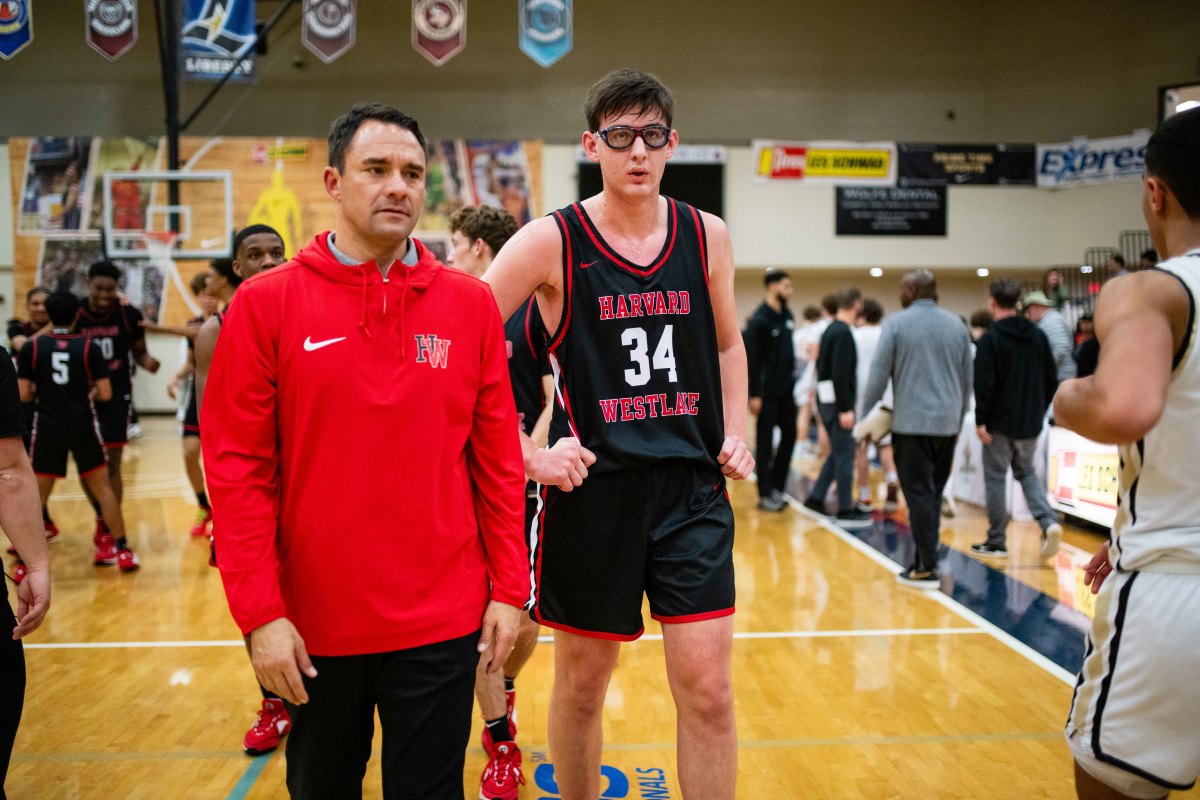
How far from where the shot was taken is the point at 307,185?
17.5 metres

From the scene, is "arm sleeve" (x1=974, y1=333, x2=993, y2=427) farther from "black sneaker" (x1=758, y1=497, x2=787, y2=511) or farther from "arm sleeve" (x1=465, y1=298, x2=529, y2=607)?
"arm sleeve" (x1=465, y1=298, x2=529, y2=607)

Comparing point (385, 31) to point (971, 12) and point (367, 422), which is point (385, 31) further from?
point (367, 422)

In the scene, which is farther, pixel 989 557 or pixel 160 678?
pixel 989 557

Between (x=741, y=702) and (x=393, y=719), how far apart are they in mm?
2741

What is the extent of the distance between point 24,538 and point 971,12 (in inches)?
834

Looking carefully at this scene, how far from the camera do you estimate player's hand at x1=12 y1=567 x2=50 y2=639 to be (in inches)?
98.7

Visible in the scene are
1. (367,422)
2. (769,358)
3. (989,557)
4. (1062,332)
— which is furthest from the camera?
(1062,332)

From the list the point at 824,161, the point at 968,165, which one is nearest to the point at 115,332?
the point at 824,161

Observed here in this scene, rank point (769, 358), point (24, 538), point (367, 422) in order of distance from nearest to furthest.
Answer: point (367, 422) < point (24, 538) < point (769, 358)

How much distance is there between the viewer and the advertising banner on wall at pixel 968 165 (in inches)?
719

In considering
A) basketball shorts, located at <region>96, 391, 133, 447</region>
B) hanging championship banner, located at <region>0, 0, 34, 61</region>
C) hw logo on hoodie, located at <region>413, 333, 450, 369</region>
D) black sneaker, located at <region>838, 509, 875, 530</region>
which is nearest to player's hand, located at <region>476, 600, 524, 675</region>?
hw logo on hoodie, located at <region>413, 333, 450, 369</region>

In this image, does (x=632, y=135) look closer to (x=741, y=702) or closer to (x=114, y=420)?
(x=741, y=702)

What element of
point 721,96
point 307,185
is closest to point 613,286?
point 307,185

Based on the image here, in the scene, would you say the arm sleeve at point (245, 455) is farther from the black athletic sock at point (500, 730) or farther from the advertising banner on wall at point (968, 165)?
the advertising banner on wall at point (968, 165)
